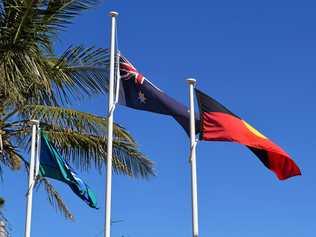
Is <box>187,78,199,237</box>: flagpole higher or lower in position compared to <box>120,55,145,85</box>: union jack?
lower

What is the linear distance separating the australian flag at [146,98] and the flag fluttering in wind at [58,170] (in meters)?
2.78

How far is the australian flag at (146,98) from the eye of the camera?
46.1ft

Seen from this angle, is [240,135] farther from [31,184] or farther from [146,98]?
[31,184]

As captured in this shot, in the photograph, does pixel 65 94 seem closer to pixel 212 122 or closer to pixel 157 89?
pixel 157 89

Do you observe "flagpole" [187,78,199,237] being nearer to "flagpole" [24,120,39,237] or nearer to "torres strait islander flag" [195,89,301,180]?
"torres strait islander flag" [195,89,301,180]

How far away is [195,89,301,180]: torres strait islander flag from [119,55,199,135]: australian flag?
0.56 meters

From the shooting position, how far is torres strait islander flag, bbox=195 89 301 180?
13.2 metres

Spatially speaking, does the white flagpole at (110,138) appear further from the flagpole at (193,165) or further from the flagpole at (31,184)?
the flagpole at (31,184)

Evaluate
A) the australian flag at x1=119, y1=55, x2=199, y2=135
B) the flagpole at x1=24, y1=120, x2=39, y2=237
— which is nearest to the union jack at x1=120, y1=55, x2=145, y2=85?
the australian flag at x1=119, y1=55, x2=199, y2=135

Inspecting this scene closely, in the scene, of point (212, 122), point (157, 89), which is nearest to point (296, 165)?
point (212, 122)

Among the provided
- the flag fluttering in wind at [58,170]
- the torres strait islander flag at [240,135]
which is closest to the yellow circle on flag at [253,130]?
the torres strait islander flag at [240,135]

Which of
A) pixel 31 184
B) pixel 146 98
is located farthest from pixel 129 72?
pixel 31 184

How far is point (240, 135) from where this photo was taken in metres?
13.2

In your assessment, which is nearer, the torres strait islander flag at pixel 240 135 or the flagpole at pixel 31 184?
the torres strait islander flag at pixel 240 135
